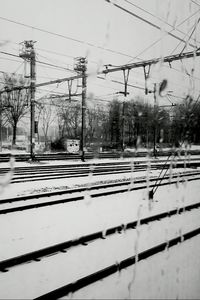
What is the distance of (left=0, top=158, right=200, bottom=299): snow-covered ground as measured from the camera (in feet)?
11.9

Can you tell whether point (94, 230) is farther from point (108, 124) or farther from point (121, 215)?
point (108, 124)

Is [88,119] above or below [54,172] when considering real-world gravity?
above

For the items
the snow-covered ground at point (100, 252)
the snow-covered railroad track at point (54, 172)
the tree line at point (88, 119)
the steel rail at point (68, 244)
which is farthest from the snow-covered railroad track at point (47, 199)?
the tree line at point (88, 119)

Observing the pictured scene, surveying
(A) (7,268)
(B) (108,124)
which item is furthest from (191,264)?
(B) (108,124)

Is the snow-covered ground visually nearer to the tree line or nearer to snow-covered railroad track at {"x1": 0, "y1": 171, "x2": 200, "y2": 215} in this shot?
snow-covered railroad track at {"x1": 0, "y1": 171, "x2": 200, "y2": 215}

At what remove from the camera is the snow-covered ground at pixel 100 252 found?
3.62 metres

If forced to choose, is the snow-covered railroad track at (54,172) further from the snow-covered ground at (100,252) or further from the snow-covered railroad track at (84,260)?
the snow-covered railroad track at (84,260)

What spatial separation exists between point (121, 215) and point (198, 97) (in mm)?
4029

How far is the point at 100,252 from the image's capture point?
476 centimetres

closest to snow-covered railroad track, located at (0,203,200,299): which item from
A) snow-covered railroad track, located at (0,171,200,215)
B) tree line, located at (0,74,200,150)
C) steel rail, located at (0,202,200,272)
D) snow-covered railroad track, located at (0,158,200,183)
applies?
steel rail, located at (0,202,200,272)

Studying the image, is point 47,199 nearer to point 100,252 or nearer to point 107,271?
point 100,252

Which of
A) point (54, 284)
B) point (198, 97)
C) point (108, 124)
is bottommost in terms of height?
point (54, 284)

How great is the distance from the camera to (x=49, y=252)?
4.64m

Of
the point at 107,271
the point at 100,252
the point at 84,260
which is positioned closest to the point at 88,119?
the point at 100,252
